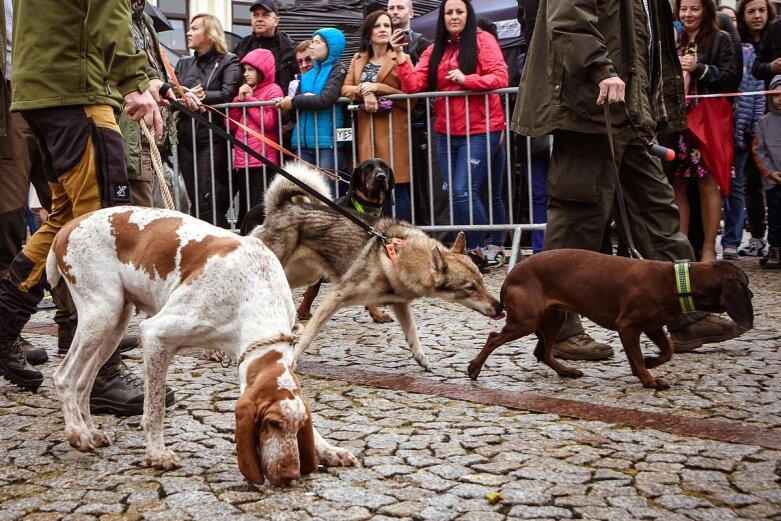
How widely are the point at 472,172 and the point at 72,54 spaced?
17.6 feet

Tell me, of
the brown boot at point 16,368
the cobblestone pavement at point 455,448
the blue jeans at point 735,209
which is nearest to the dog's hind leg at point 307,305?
the cobblestone pavement at point 455,448

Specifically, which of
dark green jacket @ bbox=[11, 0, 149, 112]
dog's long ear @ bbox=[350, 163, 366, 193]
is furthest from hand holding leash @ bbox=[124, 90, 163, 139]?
dog's long ear @ bbox=[350, 163, 366, 193]

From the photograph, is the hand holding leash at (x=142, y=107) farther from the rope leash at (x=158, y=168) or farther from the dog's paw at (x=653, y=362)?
the dog's paw at (x=653, y=362)

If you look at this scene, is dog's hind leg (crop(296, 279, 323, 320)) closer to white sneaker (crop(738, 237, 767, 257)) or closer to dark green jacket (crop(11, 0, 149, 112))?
dark green jacket (crop(11, 0, 149, 112))

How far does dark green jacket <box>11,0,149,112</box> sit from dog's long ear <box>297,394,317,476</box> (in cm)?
182

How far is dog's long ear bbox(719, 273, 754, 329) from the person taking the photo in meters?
4.57

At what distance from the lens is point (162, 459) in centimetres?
358

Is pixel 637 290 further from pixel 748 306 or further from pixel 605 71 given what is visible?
pixel 605 71

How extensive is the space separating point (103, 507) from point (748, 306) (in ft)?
9.98

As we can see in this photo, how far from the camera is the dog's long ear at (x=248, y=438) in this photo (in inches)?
120

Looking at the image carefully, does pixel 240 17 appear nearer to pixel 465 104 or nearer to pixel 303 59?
pixel 303 59

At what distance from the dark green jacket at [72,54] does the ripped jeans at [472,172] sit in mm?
5045

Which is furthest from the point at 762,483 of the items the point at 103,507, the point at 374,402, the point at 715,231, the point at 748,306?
the point at 715,231

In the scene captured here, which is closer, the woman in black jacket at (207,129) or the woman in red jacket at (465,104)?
the woman in red jacket at (465,104)
